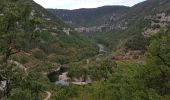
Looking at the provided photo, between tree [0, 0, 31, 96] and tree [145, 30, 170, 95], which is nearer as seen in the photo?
tree [0, 0, 31, 96]

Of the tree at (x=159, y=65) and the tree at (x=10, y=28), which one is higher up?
the tree at (x=10, y=28)

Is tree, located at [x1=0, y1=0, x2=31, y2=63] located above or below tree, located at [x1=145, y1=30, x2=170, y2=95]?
above

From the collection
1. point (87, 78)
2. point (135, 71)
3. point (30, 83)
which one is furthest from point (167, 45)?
point (87, 78)

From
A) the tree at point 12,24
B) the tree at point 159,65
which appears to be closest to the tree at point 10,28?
the tree at point 12,24

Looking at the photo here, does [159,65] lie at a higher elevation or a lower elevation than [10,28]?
lower

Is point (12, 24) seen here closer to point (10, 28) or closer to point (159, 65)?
point (10, 28)

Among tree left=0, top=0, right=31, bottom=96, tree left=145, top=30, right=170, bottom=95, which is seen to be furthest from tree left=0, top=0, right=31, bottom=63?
tree left=145, top=30, right=170, bottom=95

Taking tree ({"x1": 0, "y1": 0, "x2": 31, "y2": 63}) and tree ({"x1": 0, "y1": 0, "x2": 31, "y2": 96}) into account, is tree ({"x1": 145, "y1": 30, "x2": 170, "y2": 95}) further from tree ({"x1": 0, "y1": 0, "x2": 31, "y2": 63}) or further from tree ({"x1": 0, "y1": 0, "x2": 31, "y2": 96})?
tree ({"x1": 0, "y1": 0, "x2": 31, "y2": 63})

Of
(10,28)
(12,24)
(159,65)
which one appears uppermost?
(12,24)

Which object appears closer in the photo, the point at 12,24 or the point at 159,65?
the point at 12,24

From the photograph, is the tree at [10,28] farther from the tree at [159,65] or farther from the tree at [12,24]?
the tree at [159,65]

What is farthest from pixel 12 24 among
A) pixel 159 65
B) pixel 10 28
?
pixel 159 65

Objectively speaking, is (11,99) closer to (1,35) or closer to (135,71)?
(1,35)
